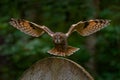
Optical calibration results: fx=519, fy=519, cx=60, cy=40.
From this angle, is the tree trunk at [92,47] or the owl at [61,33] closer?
the owl at [61,33]

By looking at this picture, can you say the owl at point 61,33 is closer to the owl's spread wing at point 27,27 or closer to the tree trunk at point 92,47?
the owl's spread wing at point 27,27

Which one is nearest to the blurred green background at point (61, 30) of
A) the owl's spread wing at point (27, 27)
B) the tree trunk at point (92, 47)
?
the tree trunk at point (92, 47)

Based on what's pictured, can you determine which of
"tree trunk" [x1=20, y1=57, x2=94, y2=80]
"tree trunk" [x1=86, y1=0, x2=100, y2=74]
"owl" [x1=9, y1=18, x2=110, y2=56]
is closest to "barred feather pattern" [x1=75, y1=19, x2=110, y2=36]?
"owl" [x1=9, y1=18, x2=110, y2=56]

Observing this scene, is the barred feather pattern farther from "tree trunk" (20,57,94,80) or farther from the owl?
"tree trunk" (20,57,94,80)

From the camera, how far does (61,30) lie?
464 cm

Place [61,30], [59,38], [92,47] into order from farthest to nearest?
1. [92,47]
2. [61,30]
3. [59,38]

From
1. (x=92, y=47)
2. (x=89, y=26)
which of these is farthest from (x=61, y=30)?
(x=89, y=26)

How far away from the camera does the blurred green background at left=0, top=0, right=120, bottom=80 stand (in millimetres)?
4332

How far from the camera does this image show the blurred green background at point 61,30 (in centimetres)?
433

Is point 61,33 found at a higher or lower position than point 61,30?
higher

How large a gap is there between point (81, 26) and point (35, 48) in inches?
85.7

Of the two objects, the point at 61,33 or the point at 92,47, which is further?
the point at 92,47

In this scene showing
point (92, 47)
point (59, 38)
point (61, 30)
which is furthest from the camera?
point (92, 47)

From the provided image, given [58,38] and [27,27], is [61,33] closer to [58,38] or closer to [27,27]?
[58,38]
